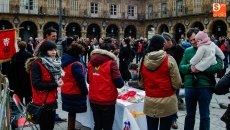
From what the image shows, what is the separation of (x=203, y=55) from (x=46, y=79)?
2.15 metres

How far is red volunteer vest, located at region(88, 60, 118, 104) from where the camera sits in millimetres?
4508

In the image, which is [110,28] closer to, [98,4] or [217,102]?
[98,4]

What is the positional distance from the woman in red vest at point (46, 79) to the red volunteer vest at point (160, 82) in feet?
3.97

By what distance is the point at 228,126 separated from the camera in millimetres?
3518

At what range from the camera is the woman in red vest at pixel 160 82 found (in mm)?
4039

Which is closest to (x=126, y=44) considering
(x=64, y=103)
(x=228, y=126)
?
(x=64, y=103)

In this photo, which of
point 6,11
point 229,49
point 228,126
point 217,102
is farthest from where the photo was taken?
point 6,11

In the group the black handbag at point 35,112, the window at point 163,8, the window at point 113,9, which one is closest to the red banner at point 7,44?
the black handbag at point 35,112

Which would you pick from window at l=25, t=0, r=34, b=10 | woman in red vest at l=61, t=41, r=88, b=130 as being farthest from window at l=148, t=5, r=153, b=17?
woman in red vest at l=61, t=41, r=88, b=130

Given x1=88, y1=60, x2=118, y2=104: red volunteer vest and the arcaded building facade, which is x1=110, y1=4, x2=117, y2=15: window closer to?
the arcaded building facade

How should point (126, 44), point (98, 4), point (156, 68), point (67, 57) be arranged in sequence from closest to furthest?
point (156, 68), point (67, 57), point (126, 44), point (98, 4)

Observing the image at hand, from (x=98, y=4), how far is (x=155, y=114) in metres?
30.6

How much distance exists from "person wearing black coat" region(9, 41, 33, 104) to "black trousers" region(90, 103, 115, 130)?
7.10 ft

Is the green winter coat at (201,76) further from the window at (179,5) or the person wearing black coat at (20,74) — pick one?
the window at (179,5)
